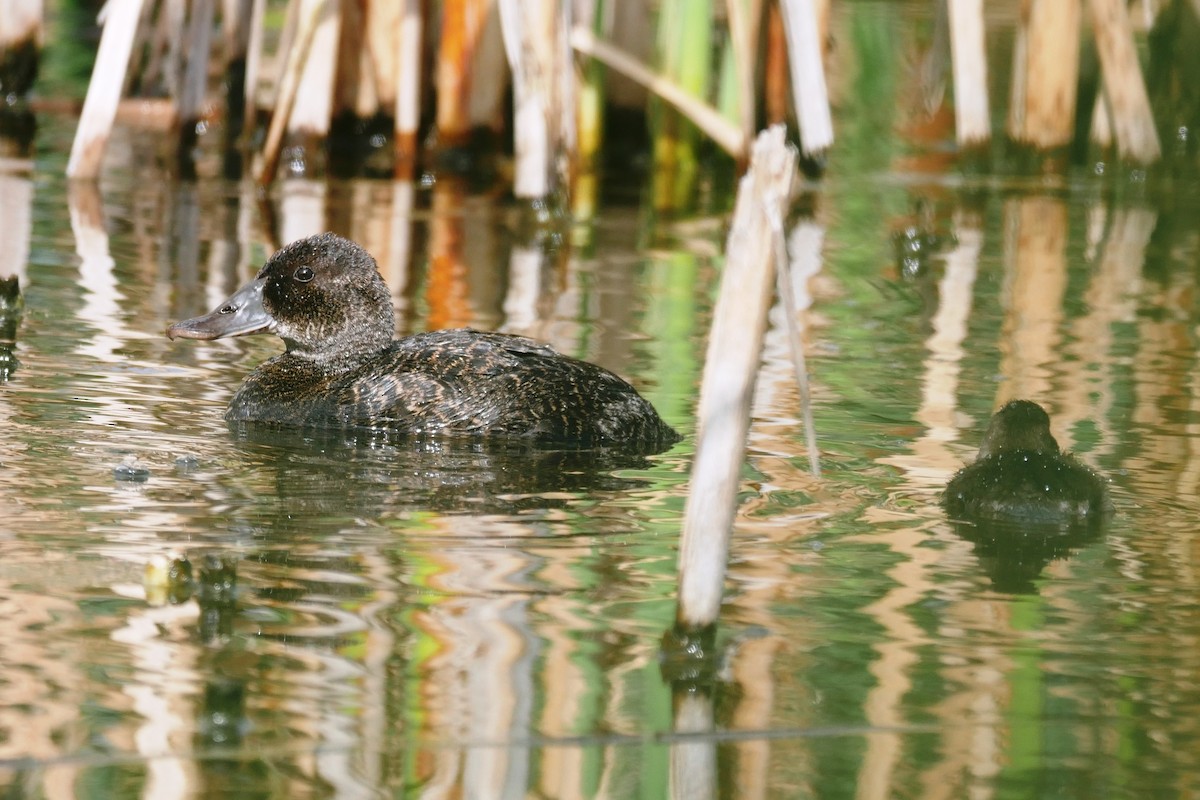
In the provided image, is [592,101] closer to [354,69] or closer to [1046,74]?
[354,69]

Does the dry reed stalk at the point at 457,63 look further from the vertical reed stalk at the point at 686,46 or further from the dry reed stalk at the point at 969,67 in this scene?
the dry reed stalk at the point at 969,67

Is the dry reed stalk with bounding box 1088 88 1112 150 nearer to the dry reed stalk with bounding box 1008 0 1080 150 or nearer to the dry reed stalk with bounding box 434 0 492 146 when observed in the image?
the dry reed stalk with bounding box 1008 0 1080 150

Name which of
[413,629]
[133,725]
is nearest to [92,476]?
[413,629]

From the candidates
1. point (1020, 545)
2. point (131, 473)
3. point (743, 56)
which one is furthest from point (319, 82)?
point (1020, 545)

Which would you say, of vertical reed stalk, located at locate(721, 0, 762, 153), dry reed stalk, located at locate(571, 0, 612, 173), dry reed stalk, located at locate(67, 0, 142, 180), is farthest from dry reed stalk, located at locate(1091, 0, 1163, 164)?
dry reed stalk, located at locate(67, 0, 142, 180)

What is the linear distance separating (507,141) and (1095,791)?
11.2 metres

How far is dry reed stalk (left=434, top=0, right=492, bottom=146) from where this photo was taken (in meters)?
13.1

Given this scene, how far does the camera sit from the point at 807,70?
463 inches

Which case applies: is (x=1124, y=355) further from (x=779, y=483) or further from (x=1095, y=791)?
(x=1095, y=791)

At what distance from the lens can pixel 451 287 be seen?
1054 centimetres

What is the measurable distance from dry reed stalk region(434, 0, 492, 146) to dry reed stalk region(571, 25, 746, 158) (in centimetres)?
83

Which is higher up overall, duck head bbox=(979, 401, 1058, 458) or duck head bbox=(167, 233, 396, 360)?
duck head bbox=(167, 233, 396, 360)

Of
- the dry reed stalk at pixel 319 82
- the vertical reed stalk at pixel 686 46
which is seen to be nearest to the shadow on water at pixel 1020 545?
the dry reed stalk at pixel 319 82

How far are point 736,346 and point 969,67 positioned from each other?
8480 millimetres
